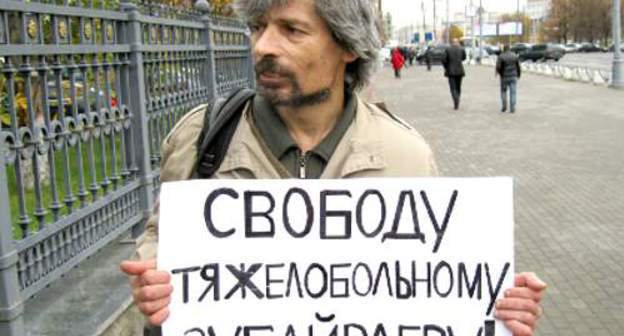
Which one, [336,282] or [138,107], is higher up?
[138,107]

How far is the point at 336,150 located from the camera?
Result: 2078 mm

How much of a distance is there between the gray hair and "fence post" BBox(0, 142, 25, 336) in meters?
1.41

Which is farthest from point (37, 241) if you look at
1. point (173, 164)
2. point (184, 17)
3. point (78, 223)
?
point (184, 17)

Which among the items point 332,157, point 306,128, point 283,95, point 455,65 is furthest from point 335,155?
point 455,65

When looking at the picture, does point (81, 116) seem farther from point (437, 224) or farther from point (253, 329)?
point (437, 224)

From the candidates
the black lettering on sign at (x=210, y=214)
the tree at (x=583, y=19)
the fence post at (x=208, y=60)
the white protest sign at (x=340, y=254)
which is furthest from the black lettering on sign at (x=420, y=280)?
the tree at (x=583, y=19)

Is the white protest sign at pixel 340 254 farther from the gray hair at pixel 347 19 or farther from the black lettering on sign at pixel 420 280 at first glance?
the gray hair at pixel 347 19

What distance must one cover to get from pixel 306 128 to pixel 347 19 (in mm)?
324

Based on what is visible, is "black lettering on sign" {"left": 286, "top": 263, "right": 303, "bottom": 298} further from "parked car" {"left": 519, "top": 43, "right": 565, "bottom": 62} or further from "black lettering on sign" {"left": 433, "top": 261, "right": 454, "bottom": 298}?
"parked car" {"left": 519, "top": 43, "right": 565, "bottom": 62}

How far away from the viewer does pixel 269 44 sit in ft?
6.43

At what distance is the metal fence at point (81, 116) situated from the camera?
318cm

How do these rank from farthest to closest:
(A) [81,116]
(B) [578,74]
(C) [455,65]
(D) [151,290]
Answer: (B) [578,74] → (C) [455,65] → (A) [81,116] → (D) [151,290]

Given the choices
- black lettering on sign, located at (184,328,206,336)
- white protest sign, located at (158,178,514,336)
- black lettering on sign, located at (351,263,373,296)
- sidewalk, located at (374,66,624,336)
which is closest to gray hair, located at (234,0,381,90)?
white protest sign, located at (158,178,514,336)

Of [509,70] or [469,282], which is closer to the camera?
[469,282]
